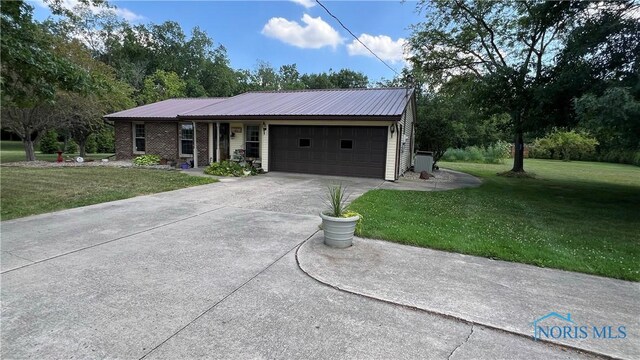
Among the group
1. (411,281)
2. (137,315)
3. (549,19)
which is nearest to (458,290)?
(411,281)

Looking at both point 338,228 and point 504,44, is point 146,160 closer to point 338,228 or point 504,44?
point 338,228

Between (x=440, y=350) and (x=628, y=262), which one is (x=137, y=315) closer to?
(x=440, y=350)

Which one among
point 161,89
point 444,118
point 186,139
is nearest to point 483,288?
point 444,118

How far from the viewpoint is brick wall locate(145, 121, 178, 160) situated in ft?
53.4

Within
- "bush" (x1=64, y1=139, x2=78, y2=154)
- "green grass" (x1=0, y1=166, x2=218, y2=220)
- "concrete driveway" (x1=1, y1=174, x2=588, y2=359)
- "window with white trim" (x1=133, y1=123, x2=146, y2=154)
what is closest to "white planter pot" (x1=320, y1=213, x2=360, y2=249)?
"concrete driveway" (x1=1, y1=174, x2=588, y2=359)

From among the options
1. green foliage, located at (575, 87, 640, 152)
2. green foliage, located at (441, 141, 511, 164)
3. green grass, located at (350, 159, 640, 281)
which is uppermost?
green foliage, located at (575, 87, 640, 152)

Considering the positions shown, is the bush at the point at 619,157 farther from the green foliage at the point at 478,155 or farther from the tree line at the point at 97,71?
the tree line at the point at 97,71

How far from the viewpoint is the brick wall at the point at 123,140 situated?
17453mm

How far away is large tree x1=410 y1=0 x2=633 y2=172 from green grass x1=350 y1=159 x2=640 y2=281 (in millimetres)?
3075

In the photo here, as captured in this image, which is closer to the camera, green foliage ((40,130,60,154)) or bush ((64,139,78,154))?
bush ((64,139,78,154))

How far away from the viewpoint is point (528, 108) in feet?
32.2

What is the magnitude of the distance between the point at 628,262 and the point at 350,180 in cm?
832

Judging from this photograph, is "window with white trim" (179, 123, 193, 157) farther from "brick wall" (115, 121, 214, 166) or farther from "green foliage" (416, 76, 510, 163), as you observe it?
"green foliage" (416, 76, 510, 163)

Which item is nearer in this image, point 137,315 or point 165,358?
point 165,358
